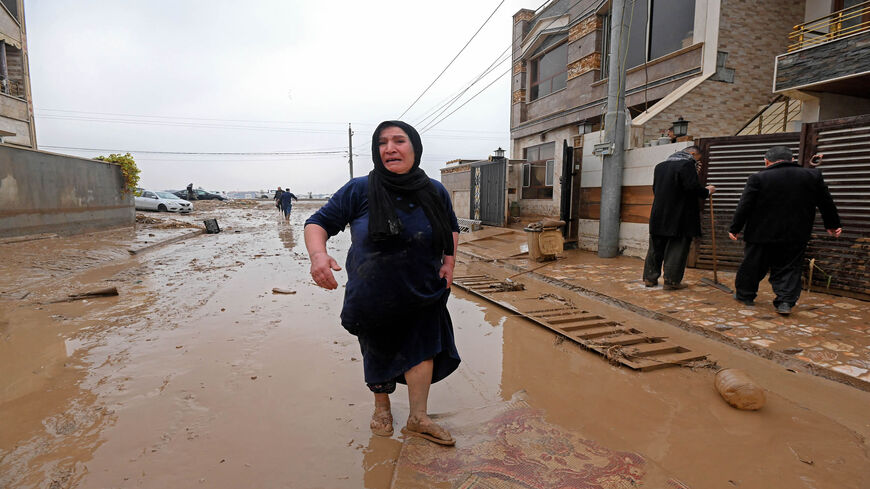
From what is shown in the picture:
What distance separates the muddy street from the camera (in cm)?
208

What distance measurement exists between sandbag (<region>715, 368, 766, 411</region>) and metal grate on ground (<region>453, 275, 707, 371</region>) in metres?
0.60

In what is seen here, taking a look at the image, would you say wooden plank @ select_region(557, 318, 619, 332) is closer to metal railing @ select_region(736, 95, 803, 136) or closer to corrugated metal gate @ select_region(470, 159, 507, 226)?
metal railing @ select_region(736, 95, 803, 136)

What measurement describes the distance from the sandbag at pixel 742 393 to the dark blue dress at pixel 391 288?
1978mm

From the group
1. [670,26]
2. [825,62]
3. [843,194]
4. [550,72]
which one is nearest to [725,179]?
[843,194]

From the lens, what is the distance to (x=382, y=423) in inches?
95.6

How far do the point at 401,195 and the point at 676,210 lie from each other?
4633mm

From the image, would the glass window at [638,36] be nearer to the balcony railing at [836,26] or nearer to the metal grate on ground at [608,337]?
the balcony railing at [836,26]

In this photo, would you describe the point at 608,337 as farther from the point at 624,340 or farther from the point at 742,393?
the point at 742,393

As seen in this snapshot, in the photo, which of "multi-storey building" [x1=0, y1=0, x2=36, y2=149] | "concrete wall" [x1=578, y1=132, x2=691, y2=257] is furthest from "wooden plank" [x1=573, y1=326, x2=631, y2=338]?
"multi-storey building" [x1=0, y1=0, x2=36, y2=149]

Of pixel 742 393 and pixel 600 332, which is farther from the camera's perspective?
pixel 600 332

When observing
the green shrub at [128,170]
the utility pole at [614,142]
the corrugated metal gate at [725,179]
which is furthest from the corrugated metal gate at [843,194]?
the green shrub at [128,170]

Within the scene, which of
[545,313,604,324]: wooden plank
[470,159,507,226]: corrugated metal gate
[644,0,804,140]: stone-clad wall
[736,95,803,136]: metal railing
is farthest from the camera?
[470,159,507,226]: corrugated metal gate

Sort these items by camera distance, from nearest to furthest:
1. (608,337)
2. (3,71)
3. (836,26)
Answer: (608,337) → (836,26) → (3,71)

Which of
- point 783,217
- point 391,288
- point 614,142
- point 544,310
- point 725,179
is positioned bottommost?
point 544,310
